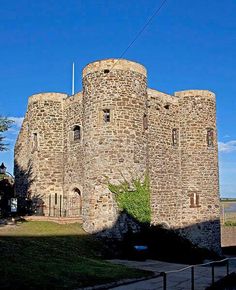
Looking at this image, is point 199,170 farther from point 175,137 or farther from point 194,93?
point 194,93

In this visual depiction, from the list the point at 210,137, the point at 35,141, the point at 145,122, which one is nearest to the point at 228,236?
the point at 210,137

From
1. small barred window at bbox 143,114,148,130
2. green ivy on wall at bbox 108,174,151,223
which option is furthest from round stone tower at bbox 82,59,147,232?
green ivy on wall at bbox 108,174,151,223

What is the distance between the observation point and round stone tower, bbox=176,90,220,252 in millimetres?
28203

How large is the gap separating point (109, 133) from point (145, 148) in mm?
2387

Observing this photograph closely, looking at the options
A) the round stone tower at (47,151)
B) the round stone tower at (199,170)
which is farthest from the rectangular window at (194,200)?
the round stone tower at (47,151)

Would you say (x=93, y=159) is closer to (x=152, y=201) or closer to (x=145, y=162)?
(x=145, y=162)

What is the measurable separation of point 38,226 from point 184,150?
429 inches

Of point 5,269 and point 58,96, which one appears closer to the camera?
point 5,269

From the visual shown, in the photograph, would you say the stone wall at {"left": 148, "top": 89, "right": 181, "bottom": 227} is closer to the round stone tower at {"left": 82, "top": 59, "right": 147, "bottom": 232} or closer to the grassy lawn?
the round stone tower at {"left": 82, "top": 59, "right": 147, "bottom": 232}

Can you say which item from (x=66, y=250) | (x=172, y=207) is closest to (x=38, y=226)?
A: (x=66, y=250)

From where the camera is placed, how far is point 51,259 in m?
15.6

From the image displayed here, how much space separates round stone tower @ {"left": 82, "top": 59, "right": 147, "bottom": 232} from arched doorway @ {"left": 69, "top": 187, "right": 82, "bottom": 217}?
3.79 meters

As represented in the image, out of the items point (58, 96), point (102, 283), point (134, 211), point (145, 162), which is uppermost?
point (58, 96)

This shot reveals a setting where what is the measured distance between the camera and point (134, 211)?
74.7 ft
